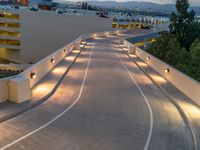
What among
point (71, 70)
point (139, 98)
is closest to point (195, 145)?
point (139, 98)

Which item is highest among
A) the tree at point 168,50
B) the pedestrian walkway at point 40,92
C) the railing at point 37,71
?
the railing at point 37,71

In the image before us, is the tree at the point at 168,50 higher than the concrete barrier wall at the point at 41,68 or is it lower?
lower

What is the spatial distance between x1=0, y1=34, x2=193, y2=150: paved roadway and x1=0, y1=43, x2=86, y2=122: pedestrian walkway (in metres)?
0.31

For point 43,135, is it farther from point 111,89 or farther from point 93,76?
point 93,76

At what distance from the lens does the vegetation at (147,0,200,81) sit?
38344 millimetres

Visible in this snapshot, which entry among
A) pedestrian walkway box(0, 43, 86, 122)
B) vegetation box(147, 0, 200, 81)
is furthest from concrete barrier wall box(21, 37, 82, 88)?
vegetation box(147, 0, 200, 81)

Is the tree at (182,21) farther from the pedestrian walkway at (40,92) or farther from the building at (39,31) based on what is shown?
the pedestrian walkway at (40,92)

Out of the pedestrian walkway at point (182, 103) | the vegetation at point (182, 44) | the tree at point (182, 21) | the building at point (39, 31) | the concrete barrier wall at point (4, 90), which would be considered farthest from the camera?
the building at point (39, 31)

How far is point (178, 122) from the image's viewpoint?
1263cm

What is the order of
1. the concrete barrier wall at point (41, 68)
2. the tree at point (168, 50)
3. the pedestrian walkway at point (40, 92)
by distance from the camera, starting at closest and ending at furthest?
the pedestrian walkway at point (40, 92), the concrete barrier wall at point (41, 68), the tree at point (168, 50)

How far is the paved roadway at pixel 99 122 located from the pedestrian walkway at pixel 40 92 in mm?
314

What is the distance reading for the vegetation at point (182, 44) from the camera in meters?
38.3

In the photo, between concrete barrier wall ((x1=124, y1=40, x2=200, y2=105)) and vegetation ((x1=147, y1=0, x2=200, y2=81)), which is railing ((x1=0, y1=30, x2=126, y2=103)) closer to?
concrete barrier wall ((x1=124, y1=40, x2=200, y2=105))

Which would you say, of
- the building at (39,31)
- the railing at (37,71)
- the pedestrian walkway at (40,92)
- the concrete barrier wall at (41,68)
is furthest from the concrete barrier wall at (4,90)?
the building at (39,31)
